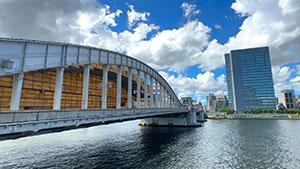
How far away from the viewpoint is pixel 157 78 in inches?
2131

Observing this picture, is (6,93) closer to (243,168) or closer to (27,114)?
(27,114)

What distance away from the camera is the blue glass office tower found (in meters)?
138

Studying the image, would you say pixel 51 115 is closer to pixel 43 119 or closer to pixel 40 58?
pixel 43 119

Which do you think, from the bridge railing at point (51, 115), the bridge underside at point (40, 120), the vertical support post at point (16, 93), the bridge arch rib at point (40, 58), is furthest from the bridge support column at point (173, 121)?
the vertical support post at point (16, 93)

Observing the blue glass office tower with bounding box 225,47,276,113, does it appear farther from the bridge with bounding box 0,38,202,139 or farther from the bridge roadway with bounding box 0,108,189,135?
the bridge roadway with bounding box 0,108,189,135

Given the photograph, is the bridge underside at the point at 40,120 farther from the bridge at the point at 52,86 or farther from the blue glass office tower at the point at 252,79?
the blue glass office tower at the point at 252,79

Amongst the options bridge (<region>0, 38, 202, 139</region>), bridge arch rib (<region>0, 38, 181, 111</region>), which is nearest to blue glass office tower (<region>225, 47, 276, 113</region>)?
bridge (<region>0, 38, 202, 139</region>)

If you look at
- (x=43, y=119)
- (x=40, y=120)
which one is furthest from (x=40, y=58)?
(x=40, y=120)

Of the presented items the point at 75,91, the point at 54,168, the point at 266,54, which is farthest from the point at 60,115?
the point at 266,54

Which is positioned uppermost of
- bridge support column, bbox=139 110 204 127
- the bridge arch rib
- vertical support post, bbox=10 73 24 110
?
the bridge arch rib

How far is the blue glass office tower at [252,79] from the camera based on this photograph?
138 metres

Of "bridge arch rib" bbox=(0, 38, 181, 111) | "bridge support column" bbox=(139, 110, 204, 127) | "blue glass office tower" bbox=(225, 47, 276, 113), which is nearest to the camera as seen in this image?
"bridge arch rib" bbox=(0, 38, 181, 111)

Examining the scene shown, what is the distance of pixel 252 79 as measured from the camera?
144 meters

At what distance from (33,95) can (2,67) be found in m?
24.5
